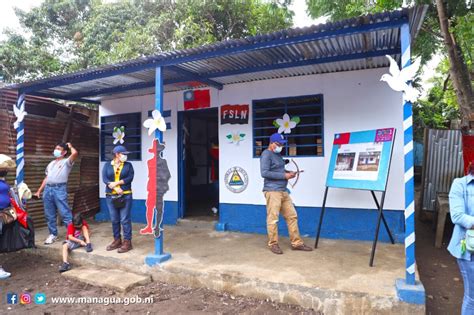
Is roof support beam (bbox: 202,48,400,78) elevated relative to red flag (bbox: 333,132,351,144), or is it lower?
elevated

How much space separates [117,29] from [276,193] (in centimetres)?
1027

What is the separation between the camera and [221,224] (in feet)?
20.6

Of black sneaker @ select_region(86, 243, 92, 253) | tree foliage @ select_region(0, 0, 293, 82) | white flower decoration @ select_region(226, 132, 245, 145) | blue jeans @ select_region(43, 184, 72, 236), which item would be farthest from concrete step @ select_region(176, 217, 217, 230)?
tree foliage @ select_region(0, 0, 293, 82)

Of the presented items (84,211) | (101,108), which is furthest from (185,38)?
(84,211)

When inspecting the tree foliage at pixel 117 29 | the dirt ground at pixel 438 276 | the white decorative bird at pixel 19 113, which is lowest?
the dirt ground at pixel 438 276

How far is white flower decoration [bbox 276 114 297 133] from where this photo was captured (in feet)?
19.2

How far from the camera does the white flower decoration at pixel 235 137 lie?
6250mm

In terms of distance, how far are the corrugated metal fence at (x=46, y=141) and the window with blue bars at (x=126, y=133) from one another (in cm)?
20

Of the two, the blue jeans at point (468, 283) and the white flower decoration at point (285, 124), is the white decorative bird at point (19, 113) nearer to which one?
the white flower decoration at point (285, 124)

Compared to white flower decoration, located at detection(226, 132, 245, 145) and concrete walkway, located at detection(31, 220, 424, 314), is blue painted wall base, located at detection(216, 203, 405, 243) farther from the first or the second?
white flower decoration, located at detection(226, 132, 245, 145)

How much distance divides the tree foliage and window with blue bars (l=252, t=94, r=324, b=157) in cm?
420

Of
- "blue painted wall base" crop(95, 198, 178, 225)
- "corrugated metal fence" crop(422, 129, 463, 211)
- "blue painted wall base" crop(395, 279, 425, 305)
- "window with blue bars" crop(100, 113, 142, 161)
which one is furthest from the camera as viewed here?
"window with blue bars" crop(100, 113, 142, 161)

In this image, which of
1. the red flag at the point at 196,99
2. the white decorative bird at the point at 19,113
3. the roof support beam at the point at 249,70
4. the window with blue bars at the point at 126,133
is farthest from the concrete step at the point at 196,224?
the white decorative bird at the point at 19,113

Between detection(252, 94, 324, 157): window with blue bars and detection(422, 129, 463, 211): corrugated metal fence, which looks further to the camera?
detection(422, 129, 463, 211): corrugated metal fence
